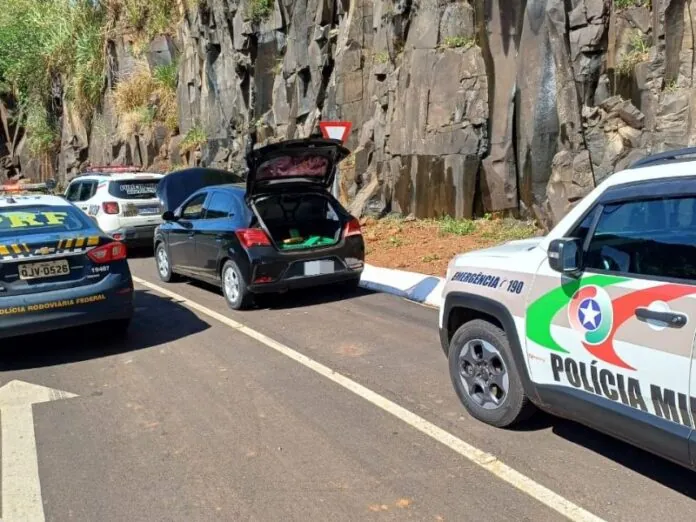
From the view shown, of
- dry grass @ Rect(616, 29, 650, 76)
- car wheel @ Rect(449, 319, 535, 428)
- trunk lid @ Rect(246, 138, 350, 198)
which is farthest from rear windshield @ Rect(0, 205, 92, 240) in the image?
dry grass @ Rect(616, 29, 650, 76)

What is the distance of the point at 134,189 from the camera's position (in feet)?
47.0

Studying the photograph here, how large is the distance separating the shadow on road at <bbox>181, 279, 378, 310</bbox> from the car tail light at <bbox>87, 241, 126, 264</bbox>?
2.18 meters

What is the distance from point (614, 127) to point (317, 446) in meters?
8.82

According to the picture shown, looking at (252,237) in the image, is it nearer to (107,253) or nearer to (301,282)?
(301,282)

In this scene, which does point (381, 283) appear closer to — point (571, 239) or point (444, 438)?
point (444, 438)

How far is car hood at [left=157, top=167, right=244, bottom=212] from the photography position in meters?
14.0

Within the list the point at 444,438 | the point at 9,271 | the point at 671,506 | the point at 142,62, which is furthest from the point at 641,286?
the point at 142,62

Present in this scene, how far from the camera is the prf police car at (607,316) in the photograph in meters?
3.20

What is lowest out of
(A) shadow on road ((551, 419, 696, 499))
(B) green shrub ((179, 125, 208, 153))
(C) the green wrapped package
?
(A) shadow on road ((551, 419, 696, 499))

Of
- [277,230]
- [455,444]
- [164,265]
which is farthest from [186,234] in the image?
[455,444]

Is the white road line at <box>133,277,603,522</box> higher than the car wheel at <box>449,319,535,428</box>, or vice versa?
the car wheel at <box>449,319,535,428</box>

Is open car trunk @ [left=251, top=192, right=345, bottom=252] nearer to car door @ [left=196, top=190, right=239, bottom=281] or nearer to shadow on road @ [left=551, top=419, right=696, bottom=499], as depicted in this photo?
car door @ [left=196, top=190, right=239, bottom=281]

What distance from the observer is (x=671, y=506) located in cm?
350

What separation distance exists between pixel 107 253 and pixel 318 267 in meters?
2.75
